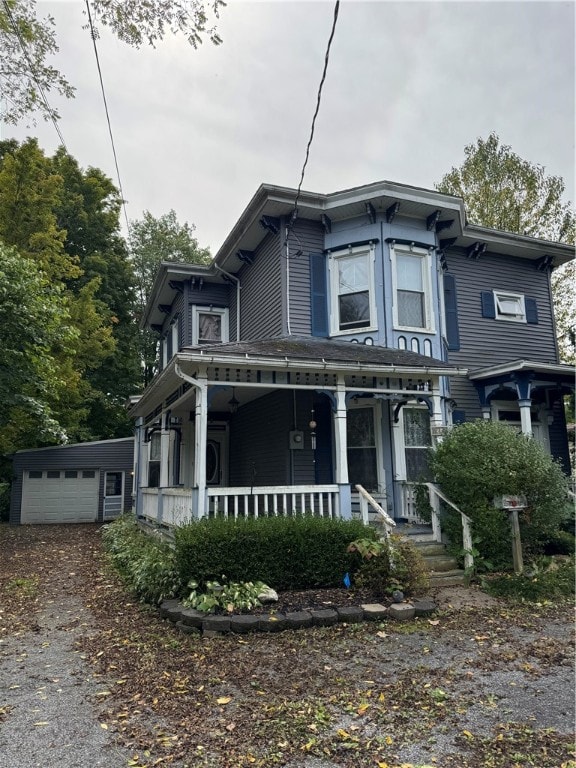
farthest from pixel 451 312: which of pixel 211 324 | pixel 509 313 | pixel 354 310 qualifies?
pixel 211 324

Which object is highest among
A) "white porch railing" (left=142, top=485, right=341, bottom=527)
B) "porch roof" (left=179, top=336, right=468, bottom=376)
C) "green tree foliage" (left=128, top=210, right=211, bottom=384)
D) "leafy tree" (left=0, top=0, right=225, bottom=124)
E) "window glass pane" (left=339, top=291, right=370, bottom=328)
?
"green tree foliage" (left=128, top=210, right=211, bottom=384)

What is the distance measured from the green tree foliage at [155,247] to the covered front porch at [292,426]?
1666 centimetres

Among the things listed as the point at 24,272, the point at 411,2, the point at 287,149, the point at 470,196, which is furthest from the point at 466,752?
the point at 470,196

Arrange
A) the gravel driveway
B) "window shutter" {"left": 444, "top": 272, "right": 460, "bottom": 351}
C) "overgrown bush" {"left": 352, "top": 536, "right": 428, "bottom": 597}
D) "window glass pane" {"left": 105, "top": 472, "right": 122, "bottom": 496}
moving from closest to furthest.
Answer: the gravel driveway < "overgrown bush" {"left": 352, "top": 536, "right": 428, "bottom": 597} < "window shutter" {"left": 444, "top": 272, "right": 460, "bottom": 351} < "window glass pane" {"left": 105, "top": 472, "right": 122, "bottom": 496}

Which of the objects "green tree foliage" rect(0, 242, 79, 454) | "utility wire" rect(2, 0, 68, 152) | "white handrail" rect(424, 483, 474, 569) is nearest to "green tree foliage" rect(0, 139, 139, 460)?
"green tree foliage" rect(0, 242, 79, 454)

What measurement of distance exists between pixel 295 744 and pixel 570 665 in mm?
2872

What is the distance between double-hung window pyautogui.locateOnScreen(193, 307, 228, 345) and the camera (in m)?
14.2

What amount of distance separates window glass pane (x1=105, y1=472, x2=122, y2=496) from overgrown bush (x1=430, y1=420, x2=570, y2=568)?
548 inches

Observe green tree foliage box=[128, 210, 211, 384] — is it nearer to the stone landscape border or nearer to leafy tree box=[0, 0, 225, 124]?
leafy tree box=[0, 0, 225, 124]

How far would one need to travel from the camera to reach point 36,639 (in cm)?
560

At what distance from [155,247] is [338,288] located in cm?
2155

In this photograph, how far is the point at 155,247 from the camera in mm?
29734

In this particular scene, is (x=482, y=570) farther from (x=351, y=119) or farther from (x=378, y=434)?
(x=351, y=119)

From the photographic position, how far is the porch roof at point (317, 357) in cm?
746
